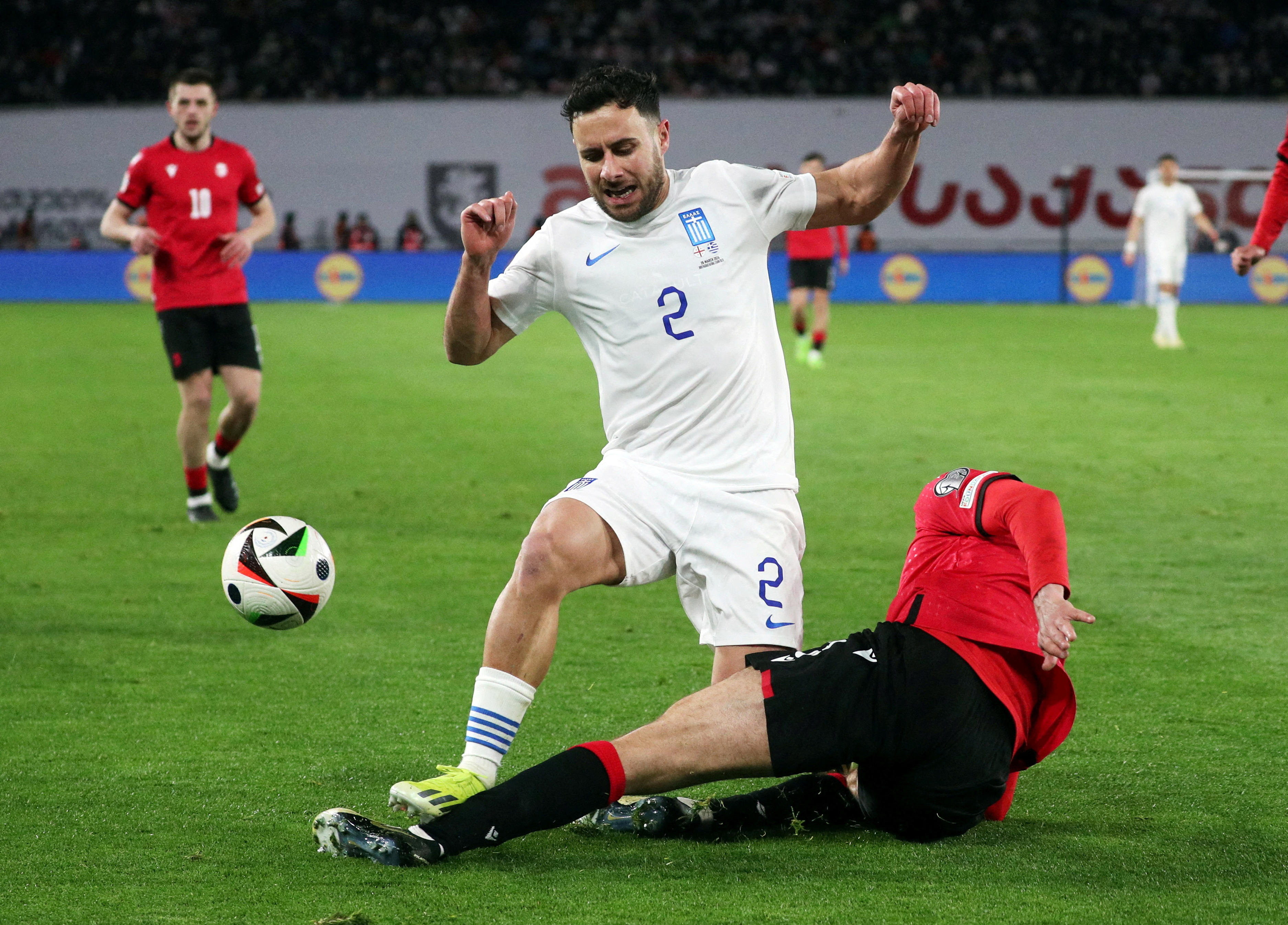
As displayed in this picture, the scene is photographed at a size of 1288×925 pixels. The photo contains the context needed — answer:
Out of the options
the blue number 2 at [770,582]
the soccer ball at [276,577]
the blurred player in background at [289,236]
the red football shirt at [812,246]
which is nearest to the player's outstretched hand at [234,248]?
the soccer ball at [276,577]

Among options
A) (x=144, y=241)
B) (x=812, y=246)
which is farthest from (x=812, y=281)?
(x=144, y=241)

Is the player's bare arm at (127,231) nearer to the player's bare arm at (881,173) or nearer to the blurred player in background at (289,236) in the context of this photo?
the player's bare arm at (881,173)

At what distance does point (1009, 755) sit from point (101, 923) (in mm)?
1981

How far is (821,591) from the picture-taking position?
6551 mm

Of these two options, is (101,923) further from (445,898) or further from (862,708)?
(862,708)

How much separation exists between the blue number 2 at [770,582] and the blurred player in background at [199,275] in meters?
4.87

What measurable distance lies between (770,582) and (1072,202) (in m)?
32.5

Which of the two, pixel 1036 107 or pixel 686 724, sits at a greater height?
pixel 1036 107

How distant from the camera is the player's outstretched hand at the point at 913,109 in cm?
407

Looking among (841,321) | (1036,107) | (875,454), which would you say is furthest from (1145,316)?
(875,454)

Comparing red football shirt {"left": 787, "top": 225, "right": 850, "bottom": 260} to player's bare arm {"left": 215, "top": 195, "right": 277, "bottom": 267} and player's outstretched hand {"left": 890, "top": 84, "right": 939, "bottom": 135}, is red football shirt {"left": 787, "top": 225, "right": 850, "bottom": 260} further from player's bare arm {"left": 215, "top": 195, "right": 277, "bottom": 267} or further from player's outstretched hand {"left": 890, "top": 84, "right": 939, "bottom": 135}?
player's outstretched hand {"left": 890, "top": 84, "right": 939, "bottom": 135}

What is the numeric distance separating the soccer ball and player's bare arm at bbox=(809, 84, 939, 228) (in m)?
1.95

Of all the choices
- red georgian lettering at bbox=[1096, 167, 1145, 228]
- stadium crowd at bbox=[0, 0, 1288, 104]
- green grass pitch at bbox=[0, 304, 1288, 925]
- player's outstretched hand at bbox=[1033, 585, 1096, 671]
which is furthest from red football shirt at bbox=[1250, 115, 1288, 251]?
red georgian lettering at bbox=[1096, 167, 1145, 228]

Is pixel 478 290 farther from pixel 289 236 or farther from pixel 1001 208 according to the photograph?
pixel 1001 208
